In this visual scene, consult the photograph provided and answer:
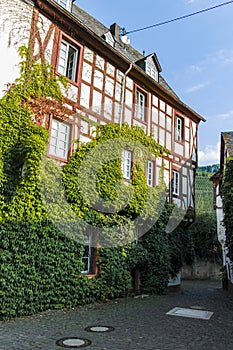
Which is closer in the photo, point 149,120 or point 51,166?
point 51,166

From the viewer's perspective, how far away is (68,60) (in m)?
→ 11.9

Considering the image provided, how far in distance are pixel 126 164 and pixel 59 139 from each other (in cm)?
352

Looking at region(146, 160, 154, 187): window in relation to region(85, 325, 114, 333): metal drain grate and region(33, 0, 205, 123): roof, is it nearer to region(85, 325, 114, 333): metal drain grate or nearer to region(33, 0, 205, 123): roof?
region(33, 0, 205, 123): roof

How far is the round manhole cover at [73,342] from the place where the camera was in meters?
6.00

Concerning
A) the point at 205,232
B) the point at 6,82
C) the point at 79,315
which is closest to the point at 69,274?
the point at 79,315

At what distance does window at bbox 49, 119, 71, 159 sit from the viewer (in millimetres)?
10648

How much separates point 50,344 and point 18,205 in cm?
396

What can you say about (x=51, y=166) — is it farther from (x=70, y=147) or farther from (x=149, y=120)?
(x=149, y=120)

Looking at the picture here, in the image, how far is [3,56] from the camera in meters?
9.63

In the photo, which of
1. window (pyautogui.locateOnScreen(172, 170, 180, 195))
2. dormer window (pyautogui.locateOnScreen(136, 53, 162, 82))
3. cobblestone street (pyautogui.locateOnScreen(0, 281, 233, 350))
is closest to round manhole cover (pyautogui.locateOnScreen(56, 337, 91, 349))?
cobblestone street (pyautogui.locateOnScreen(0, 281, 233, 350))

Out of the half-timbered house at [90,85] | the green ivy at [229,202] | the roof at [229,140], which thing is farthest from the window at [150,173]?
the roof at [229,140]

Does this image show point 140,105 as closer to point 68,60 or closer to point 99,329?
point 68,60

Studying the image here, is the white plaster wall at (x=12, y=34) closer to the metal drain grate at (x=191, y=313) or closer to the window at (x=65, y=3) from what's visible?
the window at (x=65, y=3)

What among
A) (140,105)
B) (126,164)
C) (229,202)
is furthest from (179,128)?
(229,202)
